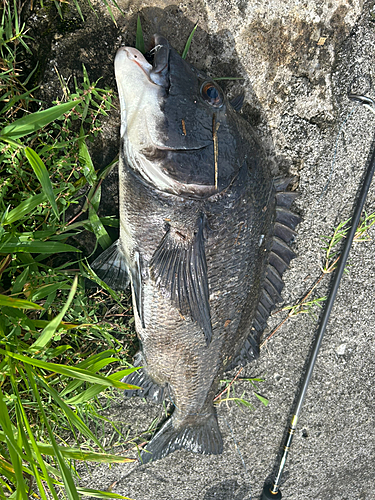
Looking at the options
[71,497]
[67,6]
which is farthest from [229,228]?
[67,6]

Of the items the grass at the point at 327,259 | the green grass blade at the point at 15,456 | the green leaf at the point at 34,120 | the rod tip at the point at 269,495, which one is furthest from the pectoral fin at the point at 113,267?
the rod tip at the point at 269,495

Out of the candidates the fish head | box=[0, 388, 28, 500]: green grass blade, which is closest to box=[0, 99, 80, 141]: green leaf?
the fish head

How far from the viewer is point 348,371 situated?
8.14ft

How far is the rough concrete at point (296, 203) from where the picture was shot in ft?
5.78

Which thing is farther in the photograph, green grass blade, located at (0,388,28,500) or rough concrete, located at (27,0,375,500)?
rough concrete, located at (27,0,375,500)

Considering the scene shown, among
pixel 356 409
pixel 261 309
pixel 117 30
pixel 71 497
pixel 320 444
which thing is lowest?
pixel 320 444

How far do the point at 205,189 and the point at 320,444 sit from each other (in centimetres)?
222

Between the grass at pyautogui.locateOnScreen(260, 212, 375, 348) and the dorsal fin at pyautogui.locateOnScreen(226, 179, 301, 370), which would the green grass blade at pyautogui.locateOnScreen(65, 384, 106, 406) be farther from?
the grass at pyautogui.locateOnScreen(260, 212, 375, 348)

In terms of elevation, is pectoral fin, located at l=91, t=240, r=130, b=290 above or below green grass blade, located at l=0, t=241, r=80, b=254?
below

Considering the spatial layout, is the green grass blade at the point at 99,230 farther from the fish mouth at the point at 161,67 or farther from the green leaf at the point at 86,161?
the fish mouth at the point at 161,67

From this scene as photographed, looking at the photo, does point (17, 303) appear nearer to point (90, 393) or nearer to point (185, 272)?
point (90, 393)

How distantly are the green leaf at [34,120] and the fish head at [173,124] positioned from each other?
256 millimetres

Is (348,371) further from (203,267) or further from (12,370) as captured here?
(12,370)

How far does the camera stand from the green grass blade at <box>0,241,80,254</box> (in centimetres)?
147
